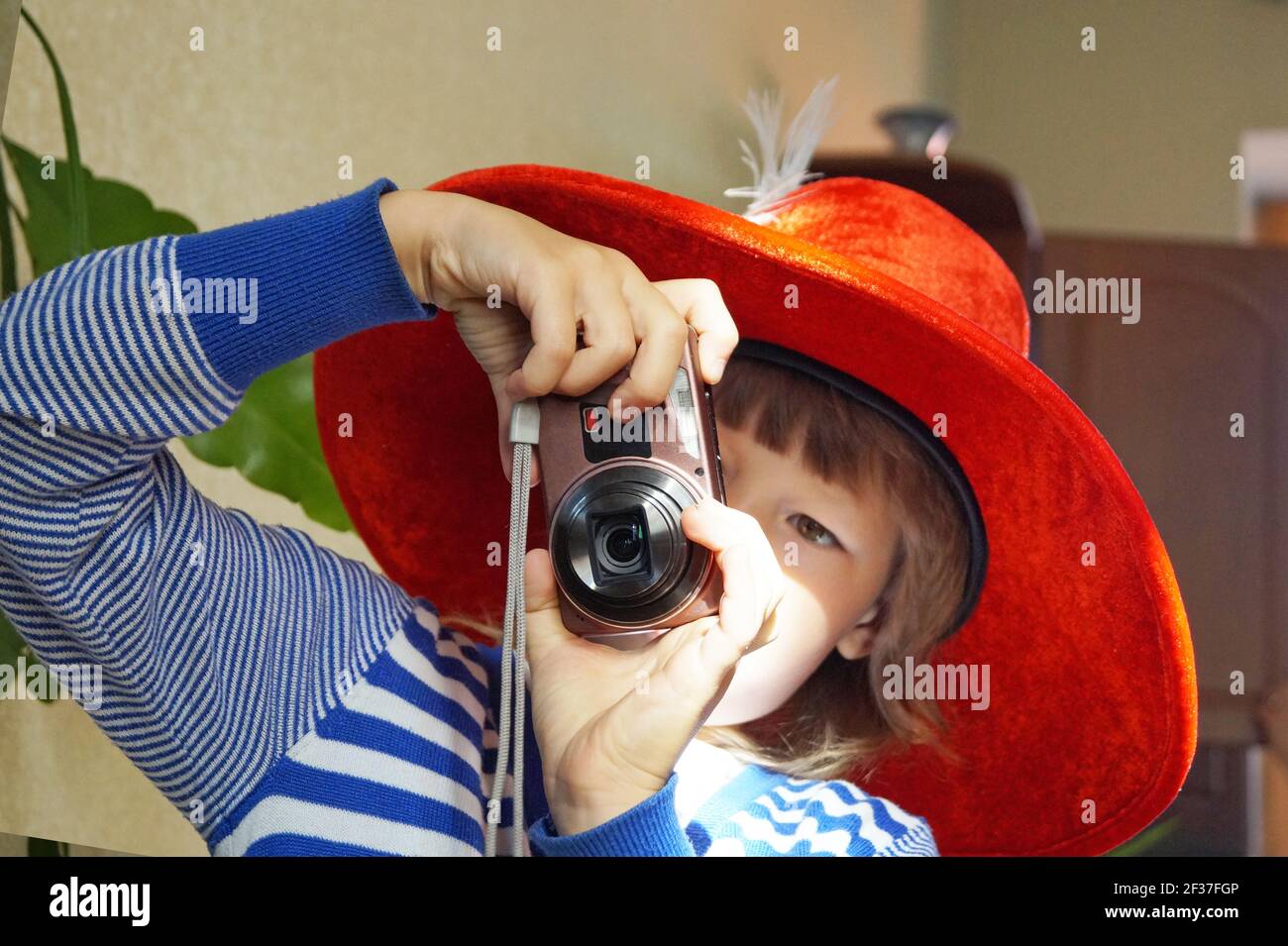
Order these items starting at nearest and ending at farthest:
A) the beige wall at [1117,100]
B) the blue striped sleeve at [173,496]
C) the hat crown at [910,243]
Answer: the blue striped sleeve at [173,496] → the hat crown at [910,243] → the beige wall at [1117,100]

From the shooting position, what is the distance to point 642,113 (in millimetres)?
856

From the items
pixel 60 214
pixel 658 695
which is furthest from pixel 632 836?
pixel 60 214

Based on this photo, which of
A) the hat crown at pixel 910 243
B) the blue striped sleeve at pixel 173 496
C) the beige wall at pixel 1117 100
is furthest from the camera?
the beige wall at pixel 1117 100

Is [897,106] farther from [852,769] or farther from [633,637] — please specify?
[633,637]

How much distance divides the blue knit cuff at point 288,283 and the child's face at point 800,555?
204 mm

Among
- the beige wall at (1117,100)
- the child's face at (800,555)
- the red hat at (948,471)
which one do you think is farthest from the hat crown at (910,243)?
the beige wall at (1117,100)

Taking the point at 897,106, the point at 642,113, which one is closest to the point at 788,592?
the point at 642,113

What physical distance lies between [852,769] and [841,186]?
328 mm

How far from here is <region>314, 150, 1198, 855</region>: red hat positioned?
488 millimetres

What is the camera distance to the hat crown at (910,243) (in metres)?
0.54

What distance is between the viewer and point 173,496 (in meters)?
0.44

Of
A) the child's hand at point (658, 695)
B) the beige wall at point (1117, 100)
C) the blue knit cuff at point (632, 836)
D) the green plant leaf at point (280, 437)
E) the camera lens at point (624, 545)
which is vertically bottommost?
the blue knit cuff at point (632, 836)

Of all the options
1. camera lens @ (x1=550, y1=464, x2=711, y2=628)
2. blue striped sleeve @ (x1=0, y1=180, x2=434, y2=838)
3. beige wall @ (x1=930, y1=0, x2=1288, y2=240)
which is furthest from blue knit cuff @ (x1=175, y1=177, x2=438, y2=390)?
beige wall @ (x1=930, y1=0, x2=1288, y2=240)

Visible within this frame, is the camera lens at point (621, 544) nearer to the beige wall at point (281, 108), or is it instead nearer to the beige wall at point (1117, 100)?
the beige wall at point (281, 108)
